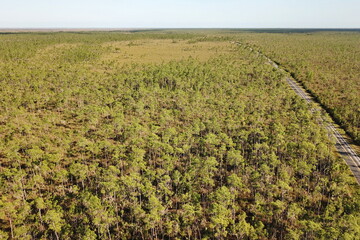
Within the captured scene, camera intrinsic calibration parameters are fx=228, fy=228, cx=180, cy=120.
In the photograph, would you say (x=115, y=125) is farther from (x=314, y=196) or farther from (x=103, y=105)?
(x=314, y=196)

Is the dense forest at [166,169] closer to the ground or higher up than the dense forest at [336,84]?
closer to the ground

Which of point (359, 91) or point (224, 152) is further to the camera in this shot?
point (359, 91)

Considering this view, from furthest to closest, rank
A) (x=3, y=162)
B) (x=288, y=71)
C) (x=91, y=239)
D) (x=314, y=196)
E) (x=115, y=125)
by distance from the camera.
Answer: (x=288, y=71)
(x=115, y=125)
(x=3, y=162)
(x=314, y=196)
(x=91, y=239)

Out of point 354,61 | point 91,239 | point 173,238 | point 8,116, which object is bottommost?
point 173,238

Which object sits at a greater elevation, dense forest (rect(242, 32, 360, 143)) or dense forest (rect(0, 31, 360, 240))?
dense forest (rect(242, 32, 360, 143))

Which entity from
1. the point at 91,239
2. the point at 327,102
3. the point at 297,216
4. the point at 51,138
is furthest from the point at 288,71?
the point at 91,239

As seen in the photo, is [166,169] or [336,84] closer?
[166,169]

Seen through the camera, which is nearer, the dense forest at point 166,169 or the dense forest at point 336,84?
the dense forest at point 166,169

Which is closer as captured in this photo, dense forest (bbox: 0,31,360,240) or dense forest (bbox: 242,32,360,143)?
dense forest (bbox: 0,31,360,240)
